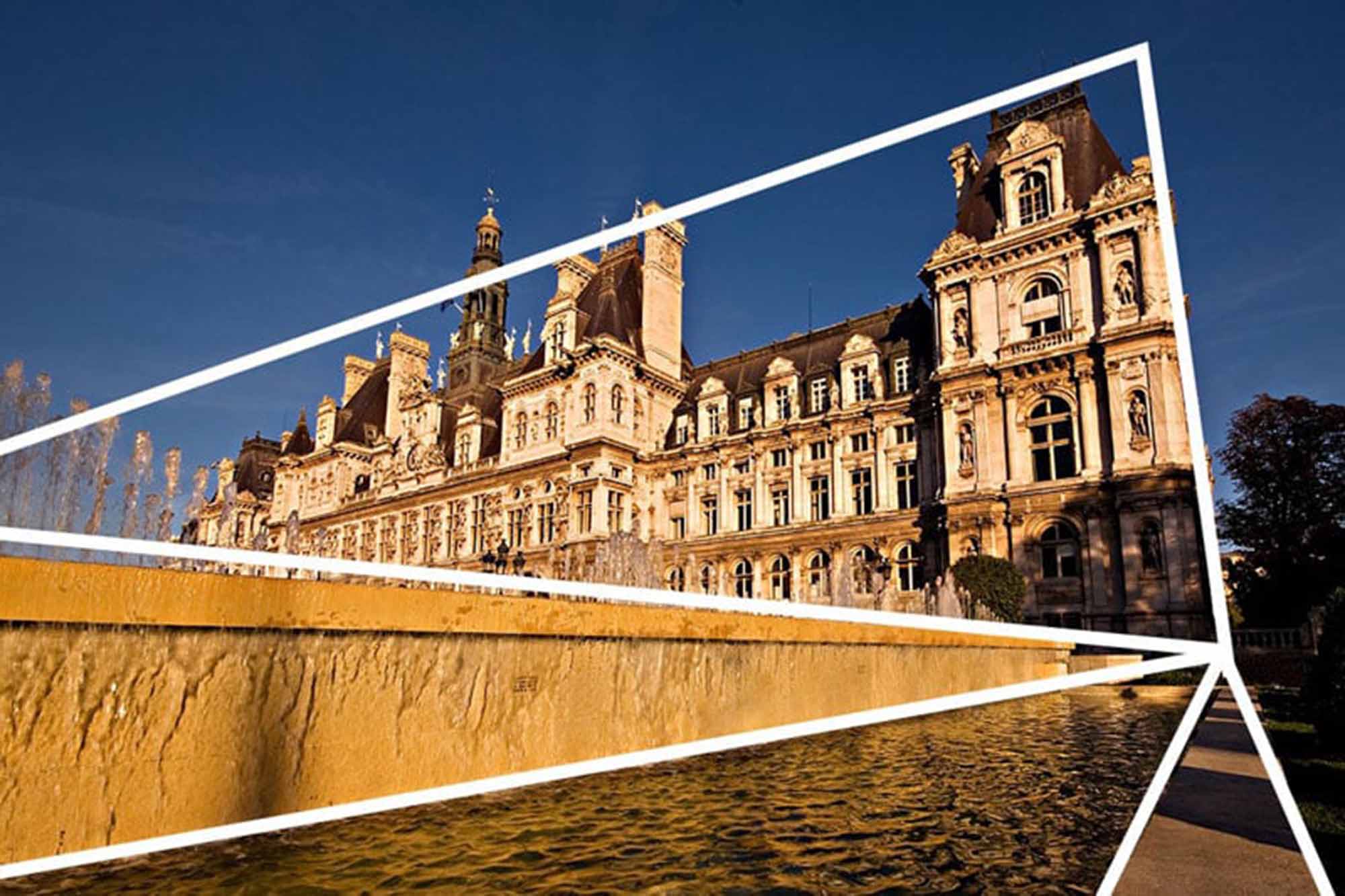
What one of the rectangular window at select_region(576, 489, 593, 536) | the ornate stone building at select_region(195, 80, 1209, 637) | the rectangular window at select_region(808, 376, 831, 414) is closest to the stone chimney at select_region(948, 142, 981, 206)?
the ornate stone building at select_region(195, 80, 1209, 637)

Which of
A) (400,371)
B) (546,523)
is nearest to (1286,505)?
(546,523)

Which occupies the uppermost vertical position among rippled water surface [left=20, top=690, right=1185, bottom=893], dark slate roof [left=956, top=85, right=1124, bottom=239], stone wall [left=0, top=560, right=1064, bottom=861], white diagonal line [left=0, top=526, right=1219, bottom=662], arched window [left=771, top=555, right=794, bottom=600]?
dark slate roof [left=956, top=85, right=1124, bottom=239]

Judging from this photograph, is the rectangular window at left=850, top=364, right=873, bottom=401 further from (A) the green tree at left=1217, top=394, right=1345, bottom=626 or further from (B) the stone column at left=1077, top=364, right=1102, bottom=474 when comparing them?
(A) the green tree at left=1217, top=394, right=1345, bottom=626

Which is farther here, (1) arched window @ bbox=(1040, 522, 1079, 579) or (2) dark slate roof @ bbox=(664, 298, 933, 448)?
(2) dark slate roof @ bbox=(664, 298, 933, 448)

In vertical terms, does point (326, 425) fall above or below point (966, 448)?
above

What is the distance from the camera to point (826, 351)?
147 ft

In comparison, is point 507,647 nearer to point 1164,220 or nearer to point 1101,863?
point 1101,863

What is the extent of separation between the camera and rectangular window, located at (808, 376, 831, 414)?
42719mm

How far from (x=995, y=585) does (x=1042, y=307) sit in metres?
12.5

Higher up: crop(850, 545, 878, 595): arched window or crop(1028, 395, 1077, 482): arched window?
crop(1028, 395, 1077, 482): arched window

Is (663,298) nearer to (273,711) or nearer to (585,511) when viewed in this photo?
(585,511)

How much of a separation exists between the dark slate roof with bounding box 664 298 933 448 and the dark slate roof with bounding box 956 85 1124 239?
5.14 metres

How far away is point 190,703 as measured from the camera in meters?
4.73

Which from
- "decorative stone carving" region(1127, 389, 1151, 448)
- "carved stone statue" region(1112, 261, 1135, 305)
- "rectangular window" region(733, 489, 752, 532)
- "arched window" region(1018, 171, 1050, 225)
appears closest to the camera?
"decorative stone carving" region(1127, 389, 1151, 448)
